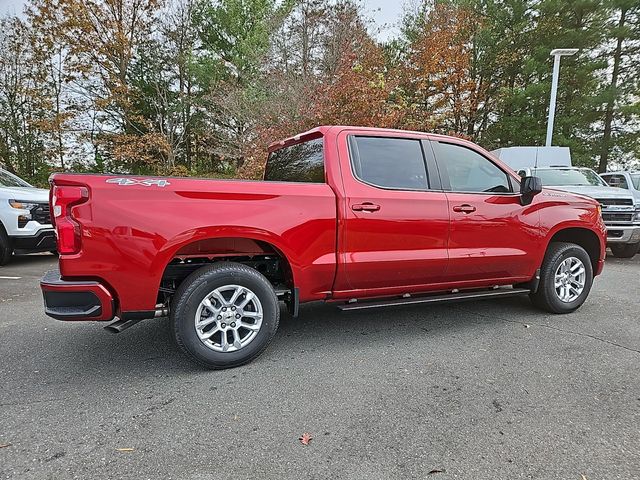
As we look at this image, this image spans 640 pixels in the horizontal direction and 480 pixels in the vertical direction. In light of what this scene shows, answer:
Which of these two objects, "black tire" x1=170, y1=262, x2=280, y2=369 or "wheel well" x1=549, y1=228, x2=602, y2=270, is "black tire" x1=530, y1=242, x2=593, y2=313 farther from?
"black tire" x1=170, y1=262, x2=280, y2=369

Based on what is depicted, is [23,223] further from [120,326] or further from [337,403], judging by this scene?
[337,403]

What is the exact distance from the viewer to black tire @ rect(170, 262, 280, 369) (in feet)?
9.17

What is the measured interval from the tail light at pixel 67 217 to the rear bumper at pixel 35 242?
528cm

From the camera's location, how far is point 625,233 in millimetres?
7914

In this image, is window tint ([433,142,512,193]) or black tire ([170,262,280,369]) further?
window tint ([433,142,512,193])

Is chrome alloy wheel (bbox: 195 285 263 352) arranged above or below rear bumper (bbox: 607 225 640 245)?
below

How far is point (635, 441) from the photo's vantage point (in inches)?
84.3

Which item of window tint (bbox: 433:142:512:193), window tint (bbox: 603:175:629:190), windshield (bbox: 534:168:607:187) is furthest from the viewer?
window tint (bbox: 603:175:629:190)

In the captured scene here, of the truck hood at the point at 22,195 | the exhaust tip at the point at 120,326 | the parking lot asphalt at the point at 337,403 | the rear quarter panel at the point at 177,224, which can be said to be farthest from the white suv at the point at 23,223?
the rear quarter panel at the point at 177,224

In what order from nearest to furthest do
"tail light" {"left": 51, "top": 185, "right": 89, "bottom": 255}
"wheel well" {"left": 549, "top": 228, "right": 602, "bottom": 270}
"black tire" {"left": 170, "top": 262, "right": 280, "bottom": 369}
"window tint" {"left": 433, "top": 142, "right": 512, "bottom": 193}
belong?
"tail light" {"left": 51, "top": 185, "right": 89, "bottom": 255}
"black tire" {"left": 170, "top": 262, "right": 280, "bottom": 369}
"window tint" {"left": 433, "top": 142, "right": 512, "bottom": 193}
"wheel well" {"left": 549, "top": 228, "right": 602, "bottom": 270}

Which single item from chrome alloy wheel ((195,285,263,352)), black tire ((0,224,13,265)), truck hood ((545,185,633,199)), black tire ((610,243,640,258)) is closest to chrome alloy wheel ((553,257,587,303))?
chrome alloy wheel ((195,285,263,352))

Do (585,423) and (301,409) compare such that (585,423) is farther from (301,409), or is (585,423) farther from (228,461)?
(228,461)

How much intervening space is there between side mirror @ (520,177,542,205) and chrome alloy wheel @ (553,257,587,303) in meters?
0.93

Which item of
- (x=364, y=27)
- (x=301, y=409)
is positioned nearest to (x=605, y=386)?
(x=301, y=409)
